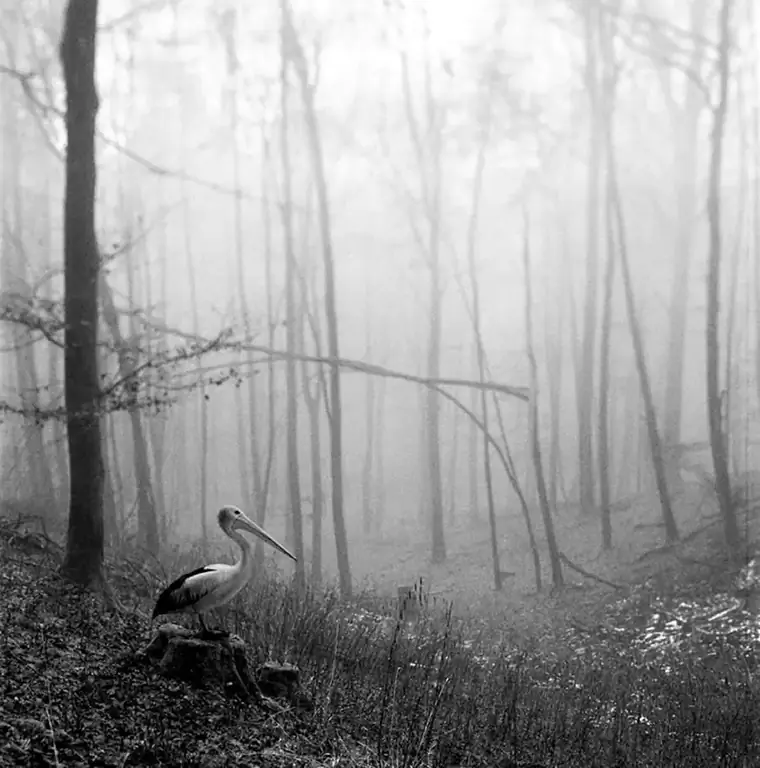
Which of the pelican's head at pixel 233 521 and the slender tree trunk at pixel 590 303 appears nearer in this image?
the pelican's head at pixel 233 521

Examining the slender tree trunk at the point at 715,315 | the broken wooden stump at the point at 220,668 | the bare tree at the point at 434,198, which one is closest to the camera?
the broken wooden stump at the point at 220,668

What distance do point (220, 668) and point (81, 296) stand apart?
3.65 meters

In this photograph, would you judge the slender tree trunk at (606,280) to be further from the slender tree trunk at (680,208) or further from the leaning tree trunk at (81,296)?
the leaning tree trunk at (81,296)

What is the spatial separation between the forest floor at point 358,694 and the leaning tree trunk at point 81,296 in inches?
20.2

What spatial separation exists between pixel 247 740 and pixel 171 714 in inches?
16.8

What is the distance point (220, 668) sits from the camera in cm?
455

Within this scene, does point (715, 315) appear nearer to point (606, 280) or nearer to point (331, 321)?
point (606, 280)

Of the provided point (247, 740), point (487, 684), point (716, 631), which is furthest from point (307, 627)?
point (716, 631)

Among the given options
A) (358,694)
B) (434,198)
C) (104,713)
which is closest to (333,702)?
(358,694)

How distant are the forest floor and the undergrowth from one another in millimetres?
16

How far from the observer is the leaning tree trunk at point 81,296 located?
6.69 meters

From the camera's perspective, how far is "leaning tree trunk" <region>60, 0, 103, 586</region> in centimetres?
669

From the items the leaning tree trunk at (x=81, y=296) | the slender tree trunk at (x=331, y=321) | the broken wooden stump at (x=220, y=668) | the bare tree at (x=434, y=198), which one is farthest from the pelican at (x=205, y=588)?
the bare tree at (x=434, y=198)

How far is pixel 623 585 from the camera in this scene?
516 inches
